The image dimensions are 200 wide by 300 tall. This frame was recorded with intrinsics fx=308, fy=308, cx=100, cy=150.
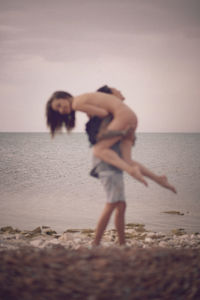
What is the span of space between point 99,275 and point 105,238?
430cm

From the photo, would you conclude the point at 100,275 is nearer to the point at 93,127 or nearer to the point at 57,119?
the point at 93,127

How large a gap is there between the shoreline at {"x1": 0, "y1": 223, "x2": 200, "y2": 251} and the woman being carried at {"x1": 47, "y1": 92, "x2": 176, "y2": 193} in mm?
2369

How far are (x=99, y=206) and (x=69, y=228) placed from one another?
Answer: 2.80 metres

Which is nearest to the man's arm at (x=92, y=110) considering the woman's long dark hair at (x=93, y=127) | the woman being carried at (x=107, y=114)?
the woman being carried at (x=107, y=114)

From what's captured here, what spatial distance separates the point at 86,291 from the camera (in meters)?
2.72

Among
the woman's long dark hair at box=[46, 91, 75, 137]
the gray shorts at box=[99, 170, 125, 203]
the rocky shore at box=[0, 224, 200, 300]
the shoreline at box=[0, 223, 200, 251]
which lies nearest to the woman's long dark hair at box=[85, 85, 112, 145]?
the woman's long dark hair at box=[46, 91, 75, 137]

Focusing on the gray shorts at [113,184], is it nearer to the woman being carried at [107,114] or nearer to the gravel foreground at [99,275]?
the woman being carried at [107,114]

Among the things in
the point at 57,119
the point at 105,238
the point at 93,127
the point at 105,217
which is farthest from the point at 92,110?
the point at 105,238

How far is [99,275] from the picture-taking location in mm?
2908

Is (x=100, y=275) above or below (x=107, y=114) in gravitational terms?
below

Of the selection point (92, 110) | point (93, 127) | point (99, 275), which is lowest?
point (99, 275)

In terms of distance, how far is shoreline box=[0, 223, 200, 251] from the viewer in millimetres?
6208

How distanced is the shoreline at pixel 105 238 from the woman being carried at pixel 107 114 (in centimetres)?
237

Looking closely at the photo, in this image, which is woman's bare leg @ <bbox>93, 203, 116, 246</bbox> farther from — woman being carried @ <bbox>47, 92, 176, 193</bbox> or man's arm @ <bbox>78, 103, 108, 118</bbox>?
man's arm @ <bbox>78, 103, 108, 118</bbox>
